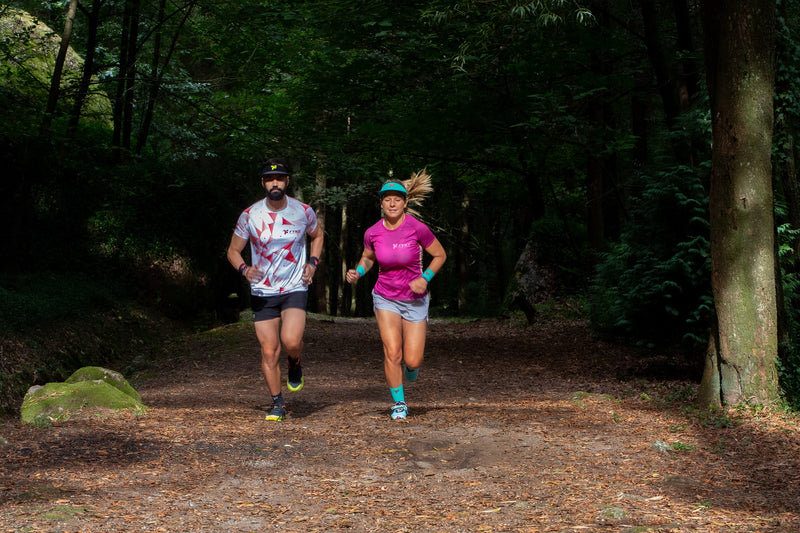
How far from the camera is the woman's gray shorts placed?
7.41 metres

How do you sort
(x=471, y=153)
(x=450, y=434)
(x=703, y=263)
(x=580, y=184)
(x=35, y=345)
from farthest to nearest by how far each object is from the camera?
(x=580, y=184)
(x=471, y=153)
(x=35, y=345)
(x=703, y=263)
(x=450, y=434)

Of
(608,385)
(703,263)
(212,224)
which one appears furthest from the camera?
(212,224)

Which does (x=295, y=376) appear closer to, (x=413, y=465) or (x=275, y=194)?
(x=275, y=194)

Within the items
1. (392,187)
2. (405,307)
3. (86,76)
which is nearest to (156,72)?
(86,76)

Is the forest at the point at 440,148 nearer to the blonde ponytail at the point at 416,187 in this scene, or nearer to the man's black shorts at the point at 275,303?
the blonde ponytail at the point at 416,187

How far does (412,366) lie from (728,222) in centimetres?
342

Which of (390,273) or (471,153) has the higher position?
(471,153)

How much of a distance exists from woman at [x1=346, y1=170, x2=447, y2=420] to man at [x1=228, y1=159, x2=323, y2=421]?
1.91 feet

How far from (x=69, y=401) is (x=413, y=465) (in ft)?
12.4

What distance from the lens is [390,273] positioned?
7.41m

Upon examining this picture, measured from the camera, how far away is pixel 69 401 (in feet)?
24.8

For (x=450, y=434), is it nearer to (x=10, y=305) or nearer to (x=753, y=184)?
(x=753, y=184)

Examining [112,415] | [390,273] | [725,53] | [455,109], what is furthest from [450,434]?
[455,109]

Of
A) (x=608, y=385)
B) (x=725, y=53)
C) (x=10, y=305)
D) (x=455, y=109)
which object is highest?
(x=455, y=109)
